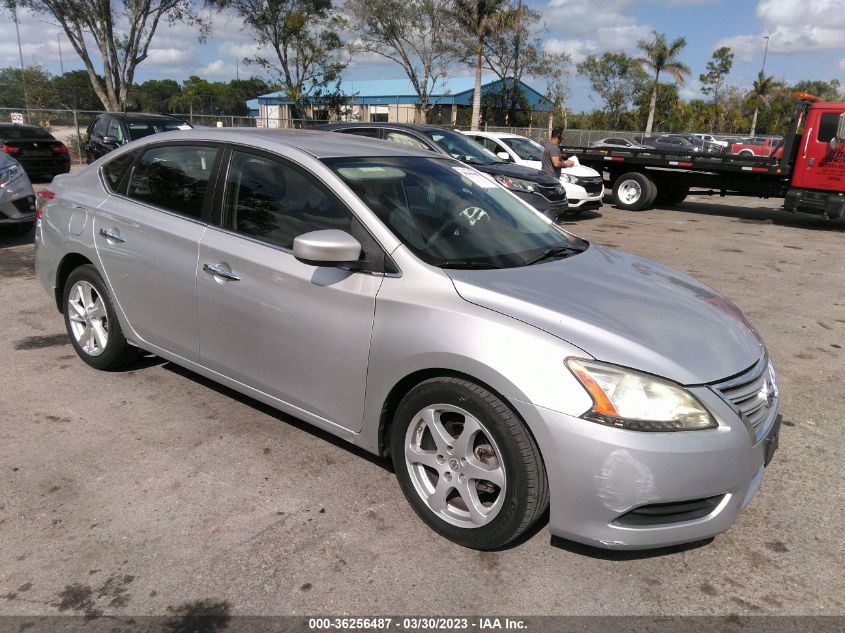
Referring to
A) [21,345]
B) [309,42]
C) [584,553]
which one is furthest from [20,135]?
[309,42]

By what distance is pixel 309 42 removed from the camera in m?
31.8

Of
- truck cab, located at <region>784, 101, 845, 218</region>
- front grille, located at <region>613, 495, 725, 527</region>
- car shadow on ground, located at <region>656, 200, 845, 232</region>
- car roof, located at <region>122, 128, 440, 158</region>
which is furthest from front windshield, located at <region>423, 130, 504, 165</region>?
front grille, located at <region>613, 495, 725, 527</region>

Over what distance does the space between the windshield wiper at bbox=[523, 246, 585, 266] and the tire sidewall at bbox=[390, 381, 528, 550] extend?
2.91 feet

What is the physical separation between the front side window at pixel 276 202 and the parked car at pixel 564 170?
10232 millimetres

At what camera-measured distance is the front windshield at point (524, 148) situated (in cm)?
1393

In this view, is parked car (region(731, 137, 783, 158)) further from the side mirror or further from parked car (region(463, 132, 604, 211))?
the side mirror

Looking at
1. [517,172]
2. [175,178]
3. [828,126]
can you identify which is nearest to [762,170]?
[828,126]

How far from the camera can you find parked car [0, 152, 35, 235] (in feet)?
27.5

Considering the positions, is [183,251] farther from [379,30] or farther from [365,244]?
[379,30]

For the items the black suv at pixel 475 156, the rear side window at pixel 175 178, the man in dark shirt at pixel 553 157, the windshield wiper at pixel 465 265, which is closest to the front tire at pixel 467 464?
the windshield wiper at pixel 465 265

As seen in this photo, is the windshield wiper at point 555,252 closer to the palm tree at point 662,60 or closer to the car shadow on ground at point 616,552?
the car shadow on ground at point 616,552

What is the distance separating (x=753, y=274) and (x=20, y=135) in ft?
50.7

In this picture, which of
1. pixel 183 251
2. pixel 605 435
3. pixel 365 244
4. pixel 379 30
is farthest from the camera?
pixel 379 30

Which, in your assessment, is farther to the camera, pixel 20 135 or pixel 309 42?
pixel 309 42
